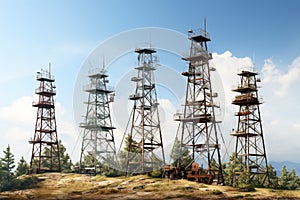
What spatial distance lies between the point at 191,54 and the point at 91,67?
27.6 m

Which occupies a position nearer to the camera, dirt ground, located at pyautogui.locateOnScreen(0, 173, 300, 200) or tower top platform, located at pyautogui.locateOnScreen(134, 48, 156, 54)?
dirt ground, located at pyautogui.locateOnScreen(0, 173, 300, 200)

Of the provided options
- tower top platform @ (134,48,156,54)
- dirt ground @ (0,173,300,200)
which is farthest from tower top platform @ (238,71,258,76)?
dirt ground @ (0,173,300,200)

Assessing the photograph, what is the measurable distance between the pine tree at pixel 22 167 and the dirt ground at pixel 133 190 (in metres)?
13.0

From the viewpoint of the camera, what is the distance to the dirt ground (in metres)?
44.8

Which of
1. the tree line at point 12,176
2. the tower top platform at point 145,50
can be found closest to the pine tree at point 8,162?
the tree line at point 12,176

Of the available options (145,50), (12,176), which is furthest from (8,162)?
(145,50)

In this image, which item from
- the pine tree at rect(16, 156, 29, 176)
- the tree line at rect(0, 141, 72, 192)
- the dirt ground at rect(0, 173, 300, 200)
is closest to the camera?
the dirt ground at rect(0, 173, 300, 200)

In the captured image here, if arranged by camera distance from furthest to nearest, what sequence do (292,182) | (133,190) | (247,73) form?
1. (292,182)
2. (247,73)
3. (133,190)

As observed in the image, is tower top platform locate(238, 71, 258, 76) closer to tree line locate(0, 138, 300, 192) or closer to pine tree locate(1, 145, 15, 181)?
tree line locate(0, 138, 300, 192)

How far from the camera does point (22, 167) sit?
270ft

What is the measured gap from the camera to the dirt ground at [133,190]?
1766 inches

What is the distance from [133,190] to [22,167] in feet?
132

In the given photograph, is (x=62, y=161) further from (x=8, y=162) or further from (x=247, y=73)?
(x=247, y=73)

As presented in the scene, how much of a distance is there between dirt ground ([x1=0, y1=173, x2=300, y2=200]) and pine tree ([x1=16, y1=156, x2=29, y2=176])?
13.0 meters
